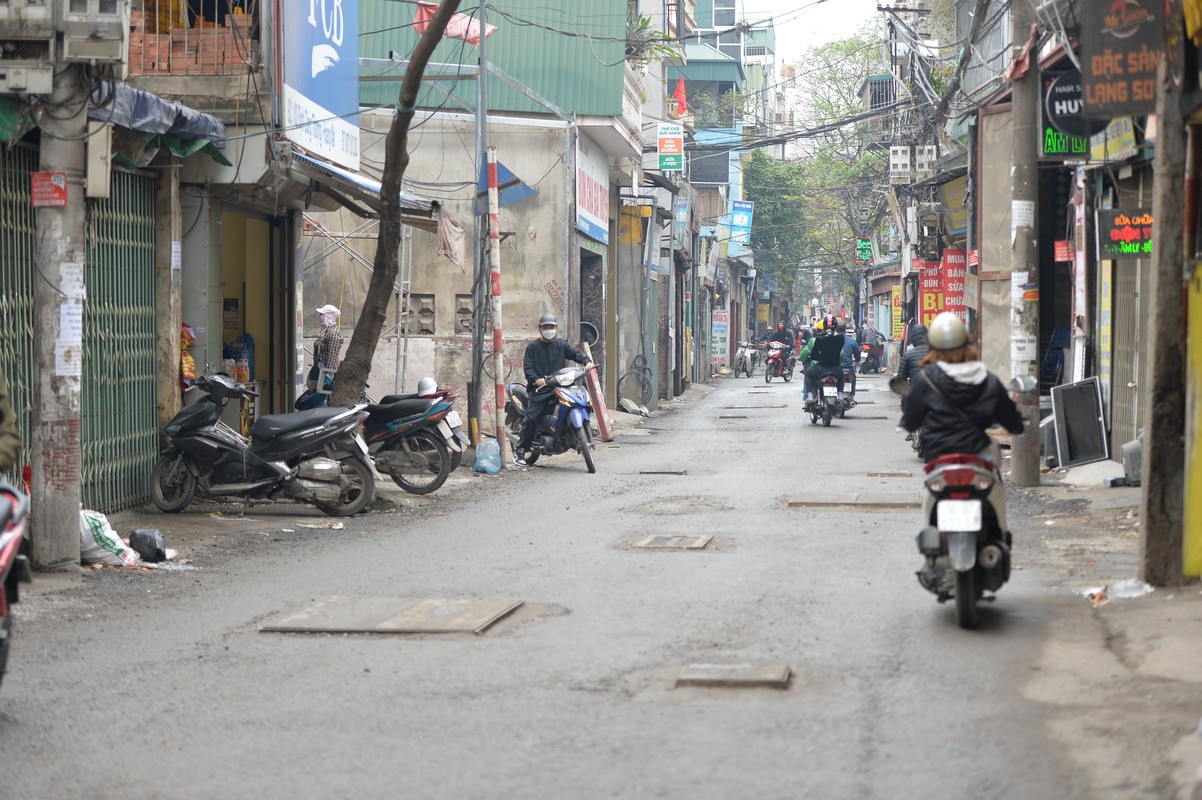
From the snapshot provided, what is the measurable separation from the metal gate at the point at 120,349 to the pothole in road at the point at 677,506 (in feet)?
14.7

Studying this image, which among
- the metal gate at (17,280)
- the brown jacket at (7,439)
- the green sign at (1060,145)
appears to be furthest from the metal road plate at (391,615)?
the green sign at (1060,145)

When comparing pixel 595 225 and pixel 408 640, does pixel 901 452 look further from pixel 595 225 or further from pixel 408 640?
pixel 408 640

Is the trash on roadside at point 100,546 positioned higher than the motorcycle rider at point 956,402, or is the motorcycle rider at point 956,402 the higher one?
the motorcycle rider at point 956,402

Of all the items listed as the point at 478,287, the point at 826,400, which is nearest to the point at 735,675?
the point at 478,287

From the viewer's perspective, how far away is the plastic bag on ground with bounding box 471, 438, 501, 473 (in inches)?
692

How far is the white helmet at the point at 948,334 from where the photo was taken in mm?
8016

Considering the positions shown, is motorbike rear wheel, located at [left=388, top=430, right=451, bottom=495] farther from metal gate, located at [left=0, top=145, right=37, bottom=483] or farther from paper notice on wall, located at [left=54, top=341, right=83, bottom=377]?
paper notice on wall, located at [left=54, top=341, right=83, bottom=377]

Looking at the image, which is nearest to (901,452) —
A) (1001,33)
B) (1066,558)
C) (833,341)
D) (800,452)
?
(800,452)

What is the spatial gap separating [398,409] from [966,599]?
796 cm

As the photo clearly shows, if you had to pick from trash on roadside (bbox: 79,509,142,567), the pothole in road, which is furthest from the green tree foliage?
trash on roadside (bbox: 79,509,142,567)

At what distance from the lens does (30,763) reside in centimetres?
525

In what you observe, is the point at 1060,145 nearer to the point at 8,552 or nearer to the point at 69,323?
the point at 69,323

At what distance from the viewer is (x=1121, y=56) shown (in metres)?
8.76

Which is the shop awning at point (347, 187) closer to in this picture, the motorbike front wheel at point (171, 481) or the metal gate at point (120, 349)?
the metal gate at point (120, 349)
